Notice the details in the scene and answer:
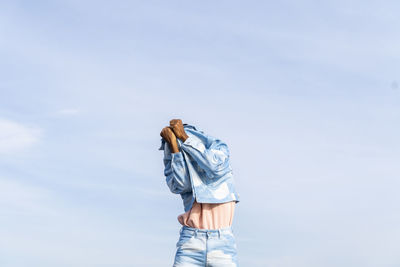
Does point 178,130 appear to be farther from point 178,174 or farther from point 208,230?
point 208,230

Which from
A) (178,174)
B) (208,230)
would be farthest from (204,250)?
(178,174)

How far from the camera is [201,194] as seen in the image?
10016 millimetres

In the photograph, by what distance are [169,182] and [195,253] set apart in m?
1.03

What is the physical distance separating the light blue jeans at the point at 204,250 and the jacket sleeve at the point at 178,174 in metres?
0.56

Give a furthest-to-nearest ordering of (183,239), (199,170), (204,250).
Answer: (199,170) < (183,239) < (204,250)

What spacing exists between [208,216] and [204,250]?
458 mm

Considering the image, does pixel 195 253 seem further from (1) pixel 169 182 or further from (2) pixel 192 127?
(2) pixel 192 127

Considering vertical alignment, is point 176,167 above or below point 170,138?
below

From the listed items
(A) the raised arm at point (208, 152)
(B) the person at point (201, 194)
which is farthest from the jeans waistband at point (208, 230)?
(A) the raised arm at point (208, 152)

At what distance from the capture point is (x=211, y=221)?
1005 centimetres

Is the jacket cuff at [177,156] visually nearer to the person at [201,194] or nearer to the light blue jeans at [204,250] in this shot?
the person at [201,194]

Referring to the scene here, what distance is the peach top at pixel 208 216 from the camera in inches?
395

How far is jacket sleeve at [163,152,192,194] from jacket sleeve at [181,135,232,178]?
0.54ft

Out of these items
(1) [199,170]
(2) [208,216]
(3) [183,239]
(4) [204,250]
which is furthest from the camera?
(1) [199,170]
